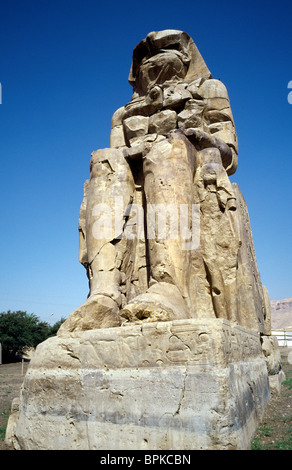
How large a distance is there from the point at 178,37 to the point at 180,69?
417 millimetres

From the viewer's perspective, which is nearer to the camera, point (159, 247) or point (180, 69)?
point (159, 247)

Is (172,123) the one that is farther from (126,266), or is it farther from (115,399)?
(115,399)

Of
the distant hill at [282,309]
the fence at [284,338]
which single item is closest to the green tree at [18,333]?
the fence at [284,338]

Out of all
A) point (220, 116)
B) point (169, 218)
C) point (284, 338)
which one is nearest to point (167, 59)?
point (220, 116)

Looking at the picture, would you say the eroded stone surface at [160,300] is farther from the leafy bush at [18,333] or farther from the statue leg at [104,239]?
the leafy bush at [18,333]

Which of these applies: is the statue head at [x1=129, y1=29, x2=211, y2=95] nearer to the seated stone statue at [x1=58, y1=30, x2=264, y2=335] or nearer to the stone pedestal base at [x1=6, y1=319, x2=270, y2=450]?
the seated stone statue at [x1=58, y1=30, x2=264, y2=335]

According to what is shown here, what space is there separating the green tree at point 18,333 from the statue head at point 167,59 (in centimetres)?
2352

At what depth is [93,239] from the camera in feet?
12.5

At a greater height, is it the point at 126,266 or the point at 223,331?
the point at 126,266

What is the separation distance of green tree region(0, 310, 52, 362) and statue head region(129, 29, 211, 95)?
2352cm

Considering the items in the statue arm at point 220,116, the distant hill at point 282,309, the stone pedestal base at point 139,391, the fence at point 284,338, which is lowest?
the stone pedestal base at point 139,391

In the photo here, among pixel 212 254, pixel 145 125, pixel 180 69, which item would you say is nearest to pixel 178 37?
pixel 180 69

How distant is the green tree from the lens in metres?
26.0

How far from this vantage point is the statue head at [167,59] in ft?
16.8
